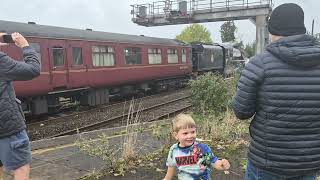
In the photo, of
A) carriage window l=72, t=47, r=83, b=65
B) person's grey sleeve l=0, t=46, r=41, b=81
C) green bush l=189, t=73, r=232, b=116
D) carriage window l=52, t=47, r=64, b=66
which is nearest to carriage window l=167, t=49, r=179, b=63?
carriage window l=72, t=47, r=83, b=65

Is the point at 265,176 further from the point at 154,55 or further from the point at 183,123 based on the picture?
the point at 154,55

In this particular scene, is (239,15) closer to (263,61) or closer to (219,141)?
(219,141)

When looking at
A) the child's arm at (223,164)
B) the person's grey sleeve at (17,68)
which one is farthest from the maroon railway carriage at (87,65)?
the child's arm at (223,164)

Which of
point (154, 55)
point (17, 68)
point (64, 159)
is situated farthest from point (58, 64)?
point (17, 68)

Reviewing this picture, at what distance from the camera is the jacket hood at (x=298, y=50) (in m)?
2.81

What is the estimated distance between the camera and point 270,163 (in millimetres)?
2893

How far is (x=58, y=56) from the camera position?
14.6 m

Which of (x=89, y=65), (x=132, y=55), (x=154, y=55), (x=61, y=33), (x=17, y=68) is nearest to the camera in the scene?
(x=17, y=68)

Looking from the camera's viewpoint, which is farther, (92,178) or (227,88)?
(227,88)

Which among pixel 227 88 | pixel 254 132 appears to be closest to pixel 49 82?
pixel 227 88

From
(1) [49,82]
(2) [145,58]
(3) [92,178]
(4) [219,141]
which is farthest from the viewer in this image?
(2) [145,58]

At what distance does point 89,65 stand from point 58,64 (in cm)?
195

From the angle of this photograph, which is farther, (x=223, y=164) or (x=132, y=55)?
(x=132, y=55)

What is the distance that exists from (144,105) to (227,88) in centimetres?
651
